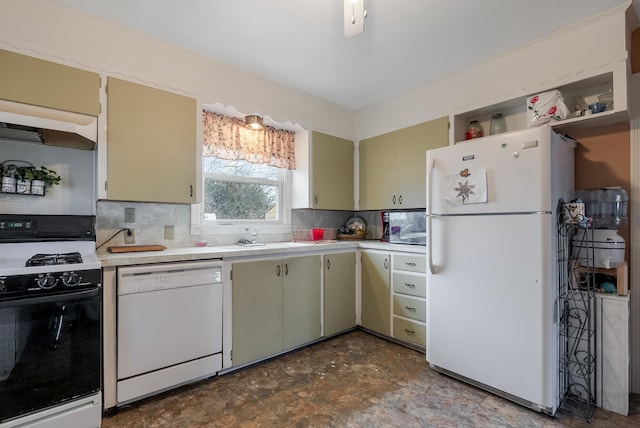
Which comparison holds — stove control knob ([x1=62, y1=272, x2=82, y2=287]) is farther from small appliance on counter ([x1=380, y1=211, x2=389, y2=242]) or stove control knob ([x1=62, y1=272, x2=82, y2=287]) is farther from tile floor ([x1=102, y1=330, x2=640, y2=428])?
small appliance on counter ([x1=380, y1=211, x2=389, y2=242])

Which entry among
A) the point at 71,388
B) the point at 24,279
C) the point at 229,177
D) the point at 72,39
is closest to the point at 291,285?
the point at 229,177

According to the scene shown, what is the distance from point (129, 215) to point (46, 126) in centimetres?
77

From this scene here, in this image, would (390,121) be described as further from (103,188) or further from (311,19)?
(103,188)

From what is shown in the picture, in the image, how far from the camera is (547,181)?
5.72ft

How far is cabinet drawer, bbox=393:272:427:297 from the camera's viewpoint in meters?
2.59

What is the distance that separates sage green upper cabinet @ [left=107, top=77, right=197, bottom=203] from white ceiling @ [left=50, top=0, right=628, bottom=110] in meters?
0.44

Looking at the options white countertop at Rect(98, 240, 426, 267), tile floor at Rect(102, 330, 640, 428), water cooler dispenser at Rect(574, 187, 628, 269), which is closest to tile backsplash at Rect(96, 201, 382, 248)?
white countertop at Rect(98, 240, 426, 267)

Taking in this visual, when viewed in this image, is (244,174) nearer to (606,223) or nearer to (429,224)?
(429,224)

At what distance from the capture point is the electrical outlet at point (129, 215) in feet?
7.39

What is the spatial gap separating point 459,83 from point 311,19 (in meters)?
1.42

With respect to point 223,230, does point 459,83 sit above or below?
above

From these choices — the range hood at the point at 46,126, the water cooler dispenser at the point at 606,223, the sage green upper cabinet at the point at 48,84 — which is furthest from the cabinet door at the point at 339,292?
the sage green upper cabinet at the point at 48,84

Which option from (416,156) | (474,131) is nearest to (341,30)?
(416,156)

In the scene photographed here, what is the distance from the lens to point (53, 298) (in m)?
1.49
